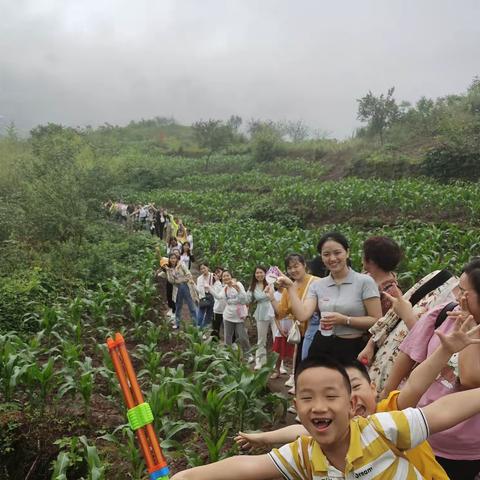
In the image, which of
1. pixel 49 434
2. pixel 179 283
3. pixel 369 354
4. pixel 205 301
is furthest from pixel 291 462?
pixel 179 283

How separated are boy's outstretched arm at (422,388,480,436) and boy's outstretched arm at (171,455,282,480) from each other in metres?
0.55

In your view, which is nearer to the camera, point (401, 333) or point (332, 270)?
point (401, 333)

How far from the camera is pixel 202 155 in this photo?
56.5 meters

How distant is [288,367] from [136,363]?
2.17 m

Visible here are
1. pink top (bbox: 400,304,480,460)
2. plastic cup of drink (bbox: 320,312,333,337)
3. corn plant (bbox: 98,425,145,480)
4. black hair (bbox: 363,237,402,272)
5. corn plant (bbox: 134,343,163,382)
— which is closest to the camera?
pink top (bbox: 400,304,480,460)

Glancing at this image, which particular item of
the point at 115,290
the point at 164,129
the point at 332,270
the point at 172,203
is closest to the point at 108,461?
the point at 332,270

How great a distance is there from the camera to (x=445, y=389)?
6.55ft

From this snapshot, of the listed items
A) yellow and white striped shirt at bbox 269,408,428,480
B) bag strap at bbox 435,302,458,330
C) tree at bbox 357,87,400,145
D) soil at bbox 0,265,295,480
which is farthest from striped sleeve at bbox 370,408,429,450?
tree at bbox 357,87,400,145

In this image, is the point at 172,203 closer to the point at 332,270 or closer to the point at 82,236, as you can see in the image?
the point at 82,236

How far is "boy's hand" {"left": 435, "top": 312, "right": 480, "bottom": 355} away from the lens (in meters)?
1.65

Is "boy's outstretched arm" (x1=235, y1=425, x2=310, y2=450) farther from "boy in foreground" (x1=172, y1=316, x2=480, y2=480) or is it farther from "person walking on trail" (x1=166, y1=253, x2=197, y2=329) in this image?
"person walking on trail" (x1=166, y1=253, x2=197, y2=329)

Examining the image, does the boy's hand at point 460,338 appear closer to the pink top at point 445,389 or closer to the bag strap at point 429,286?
the pink top at point 445,389

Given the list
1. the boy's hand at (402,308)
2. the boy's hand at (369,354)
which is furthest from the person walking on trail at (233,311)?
the boy's hand at (402,308)

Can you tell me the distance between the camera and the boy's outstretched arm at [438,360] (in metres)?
1.66
